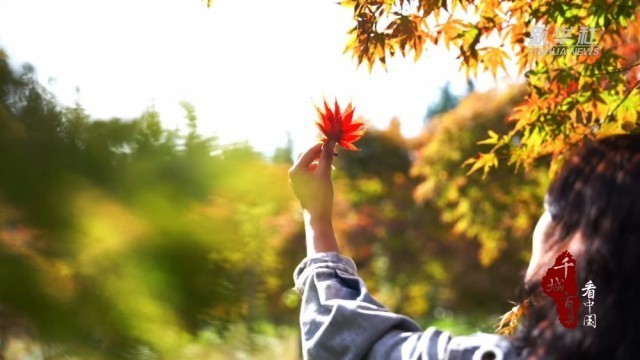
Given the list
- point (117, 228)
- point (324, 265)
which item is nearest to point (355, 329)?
→ point (324, 265)

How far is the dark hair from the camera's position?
60 cm

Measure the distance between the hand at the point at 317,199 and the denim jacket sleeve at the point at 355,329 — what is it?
26mm

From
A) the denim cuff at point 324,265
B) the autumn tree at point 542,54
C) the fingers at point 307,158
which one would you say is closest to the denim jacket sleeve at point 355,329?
the denim cuff at point 324,265

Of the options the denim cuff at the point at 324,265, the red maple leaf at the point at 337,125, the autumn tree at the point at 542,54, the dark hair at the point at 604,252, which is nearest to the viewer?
the dark hair at the point at 604,252

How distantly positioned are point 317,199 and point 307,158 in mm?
62

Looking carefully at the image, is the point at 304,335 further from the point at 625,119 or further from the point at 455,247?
the point at 455,247

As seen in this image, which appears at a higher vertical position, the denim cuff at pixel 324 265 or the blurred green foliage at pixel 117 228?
the blurred green foliage at pixel 117 228

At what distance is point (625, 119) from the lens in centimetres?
173

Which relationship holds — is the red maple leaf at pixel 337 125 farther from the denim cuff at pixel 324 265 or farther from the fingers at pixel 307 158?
the denim cuff at pixel 324 265

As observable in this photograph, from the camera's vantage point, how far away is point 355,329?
693 mm

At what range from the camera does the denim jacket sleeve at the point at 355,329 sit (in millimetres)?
653

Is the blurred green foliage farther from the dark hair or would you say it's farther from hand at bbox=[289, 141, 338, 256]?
the dark hair

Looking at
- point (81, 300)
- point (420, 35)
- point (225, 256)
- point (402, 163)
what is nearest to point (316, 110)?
point (420, 35)

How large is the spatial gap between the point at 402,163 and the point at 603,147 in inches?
376
